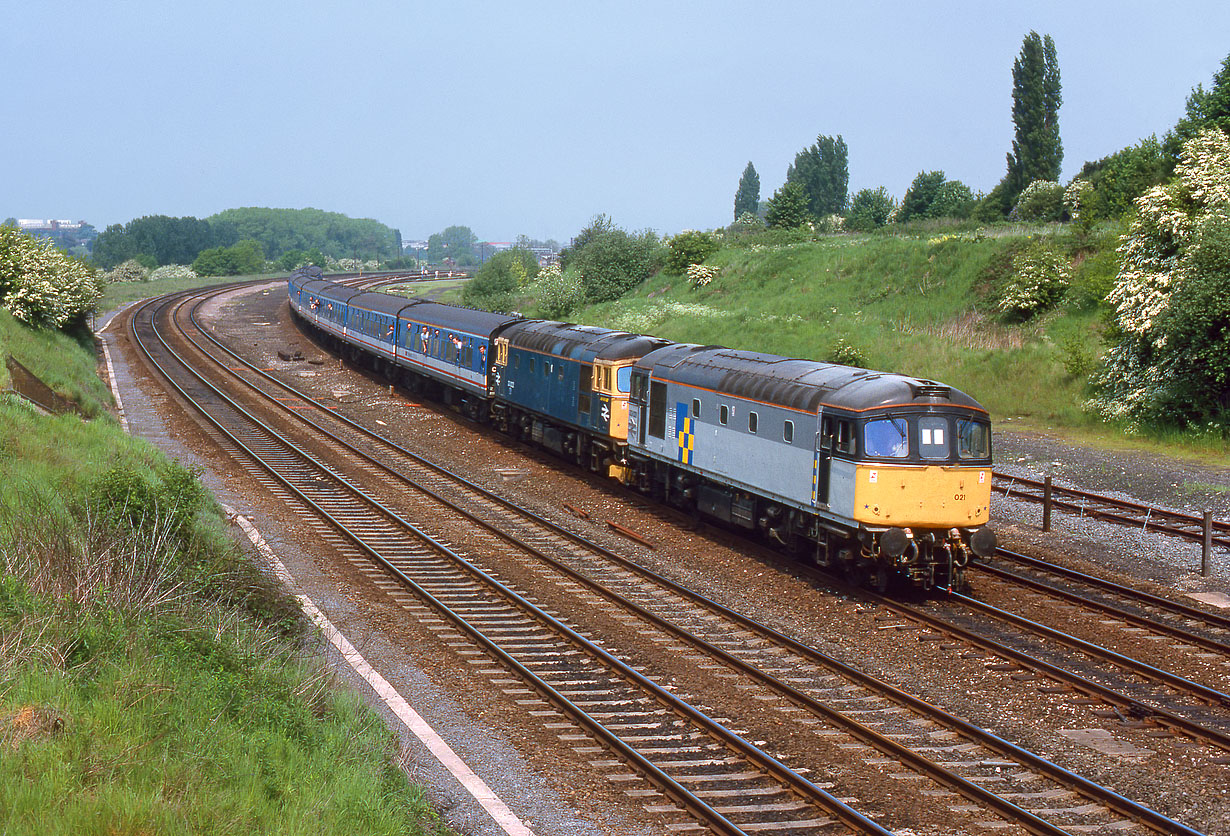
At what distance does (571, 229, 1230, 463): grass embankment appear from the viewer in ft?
117

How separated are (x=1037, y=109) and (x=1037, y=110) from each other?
0.07 m

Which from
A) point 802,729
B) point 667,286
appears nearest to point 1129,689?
point 802,729

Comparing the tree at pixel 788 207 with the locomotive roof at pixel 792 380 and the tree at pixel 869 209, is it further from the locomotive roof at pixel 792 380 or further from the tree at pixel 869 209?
the locomotive roof at pixel 792 380

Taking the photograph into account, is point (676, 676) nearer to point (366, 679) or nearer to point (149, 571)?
point (366, 679)

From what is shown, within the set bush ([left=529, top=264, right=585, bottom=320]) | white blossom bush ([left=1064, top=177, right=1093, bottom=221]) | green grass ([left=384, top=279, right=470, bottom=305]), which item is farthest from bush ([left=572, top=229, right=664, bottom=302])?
white blossom bush ([left=1064, top=177, right=1093, bottom=221])

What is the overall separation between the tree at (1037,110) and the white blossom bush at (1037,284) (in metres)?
34.4

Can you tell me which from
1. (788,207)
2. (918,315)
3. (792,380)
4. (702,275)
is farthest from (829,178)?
(792,380)

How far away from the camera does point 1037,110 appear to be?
73.5m

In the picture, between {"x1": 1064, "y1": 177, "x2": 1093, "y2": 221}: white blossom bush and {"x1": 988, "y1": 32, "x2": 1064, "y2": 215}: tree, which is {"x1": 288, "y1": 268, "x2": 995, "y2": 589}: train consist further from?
{"x1": 988, "y1": 32, "x2": 1064, "y2": 215}: tree

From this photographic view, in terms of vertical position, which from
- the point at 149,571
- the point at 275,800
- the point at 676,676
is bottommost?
the point at 676,676

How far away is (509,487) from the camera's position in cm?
2641

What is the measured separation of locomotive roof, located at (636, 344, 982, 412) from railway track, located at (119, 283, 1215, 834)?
3.85 m

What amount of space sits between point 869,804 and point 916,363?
3195 centimetres

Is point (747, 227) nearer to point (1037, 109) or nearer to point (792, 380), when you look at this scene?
point (1037, 109)
